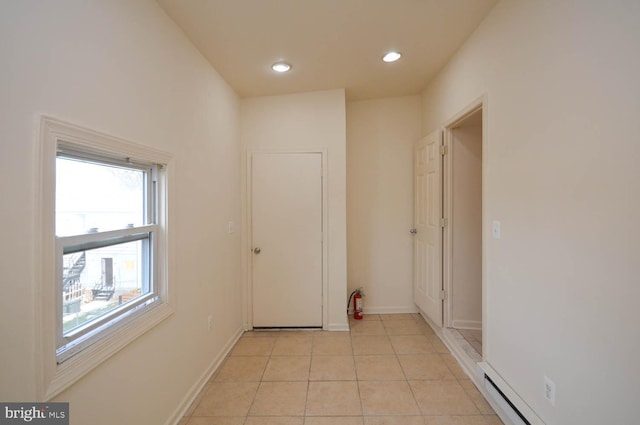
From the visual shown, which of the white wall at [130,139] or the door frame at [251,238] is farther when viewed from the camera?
the door frame at [251,238]

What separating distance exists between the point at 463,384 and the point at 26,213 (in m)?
2.71

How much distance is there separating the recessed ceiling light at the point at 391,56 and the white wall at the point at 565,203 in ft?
2.10

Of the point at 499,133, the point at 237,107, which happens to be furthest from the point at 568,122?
the point at 237,107

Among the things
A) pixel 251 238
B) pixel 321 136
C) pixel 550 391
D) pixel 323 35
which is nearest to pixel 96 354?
pixel 251 238

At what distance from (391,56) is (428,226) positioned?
5.50 ft

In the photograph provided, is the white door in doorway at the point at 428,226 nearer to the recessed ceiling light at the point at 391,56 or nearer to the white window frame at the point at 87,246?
the recessed ceiling light at the point at 391,56

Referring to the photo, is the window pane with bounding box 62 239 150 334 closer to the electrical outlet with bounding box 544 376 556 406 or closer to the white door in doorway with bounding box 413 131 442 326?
the electrical outlet with bounding box 544 376 556 406

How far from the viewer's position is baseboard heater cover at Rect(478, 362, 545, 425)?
1.53 metres

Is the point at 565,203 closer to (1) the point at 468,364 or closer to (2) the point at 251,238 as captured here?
(1) the point at 468,364

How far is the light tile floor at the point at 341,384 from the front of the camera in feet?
6.15

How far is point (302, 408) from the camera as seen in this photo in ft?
6.43

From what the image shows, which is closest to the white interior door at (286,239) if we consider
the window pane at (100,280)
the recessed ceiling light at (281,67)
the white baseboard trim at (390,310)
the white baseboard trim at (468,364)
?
the white baseboard trim at (390,310)

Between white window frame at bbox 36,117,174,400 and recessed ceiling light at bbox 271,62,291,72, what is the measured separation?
50.5 inches

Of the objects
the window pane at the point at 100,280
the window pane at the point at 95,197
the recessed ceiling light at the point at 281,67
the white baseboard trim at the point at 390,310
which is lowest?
the white baseboard trim at the point at 390,310
